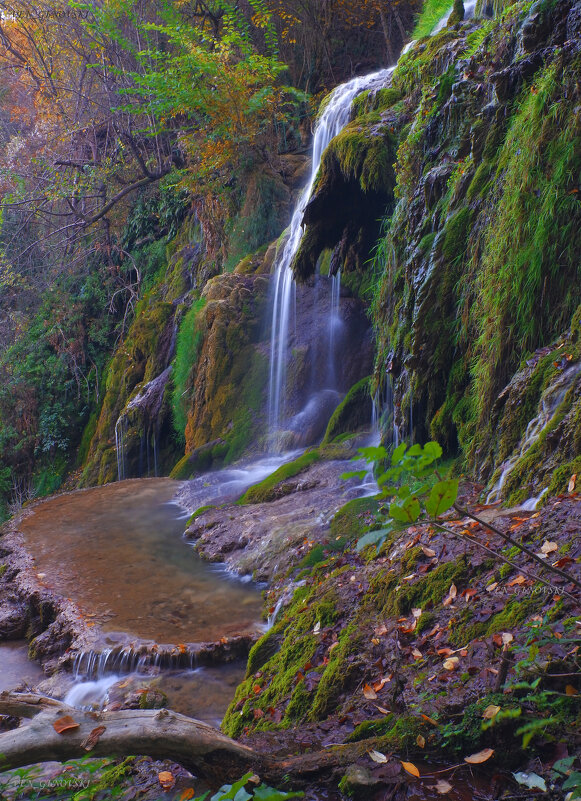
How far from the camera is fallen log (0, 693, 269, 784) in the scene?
189 cm

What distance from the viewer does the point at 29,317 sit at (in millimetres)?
18703

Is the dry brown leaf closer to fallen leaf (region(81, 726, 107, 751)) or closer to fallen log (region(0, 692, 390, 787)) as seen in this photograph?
fallen log (region(0, 692, 390, 787))

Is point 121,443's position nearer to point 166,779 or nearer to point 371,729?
point 166,779

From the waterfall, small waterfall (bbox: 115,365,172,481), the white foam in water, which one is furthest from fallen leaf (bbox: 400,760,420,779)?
small waterfall (bbox: 115,365,172,481)

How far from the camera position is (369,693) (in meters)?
2.55

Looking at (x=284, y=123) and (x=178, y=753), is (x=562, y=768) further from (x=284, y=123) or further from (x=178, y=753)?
(x=284, y=123)

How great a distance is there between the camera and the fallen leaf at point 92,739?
188cm

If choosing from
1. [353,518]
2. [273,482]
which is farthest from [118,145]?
[353,518]

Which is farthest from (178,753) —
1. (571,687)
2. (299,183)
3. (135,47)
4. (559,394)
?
(135,47)

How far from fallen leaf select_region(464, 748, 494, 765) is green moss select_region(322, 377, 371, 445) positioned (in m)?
7.30

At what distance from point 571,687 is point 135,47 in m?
18.4

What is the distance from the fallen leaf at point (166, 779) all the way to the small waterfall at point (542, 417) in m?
2.72

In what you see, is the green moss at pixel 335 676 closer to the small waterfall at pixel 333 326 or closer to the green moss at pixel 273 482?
the green moss at pixel 273 482

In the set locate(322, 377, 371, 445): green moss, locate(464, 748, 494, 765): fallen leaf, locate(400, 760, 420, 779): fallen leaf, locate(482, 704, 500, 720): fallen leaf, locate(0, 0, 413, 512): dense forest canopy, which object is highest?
locate(0, 0, 413, 512): dense forest canopy
